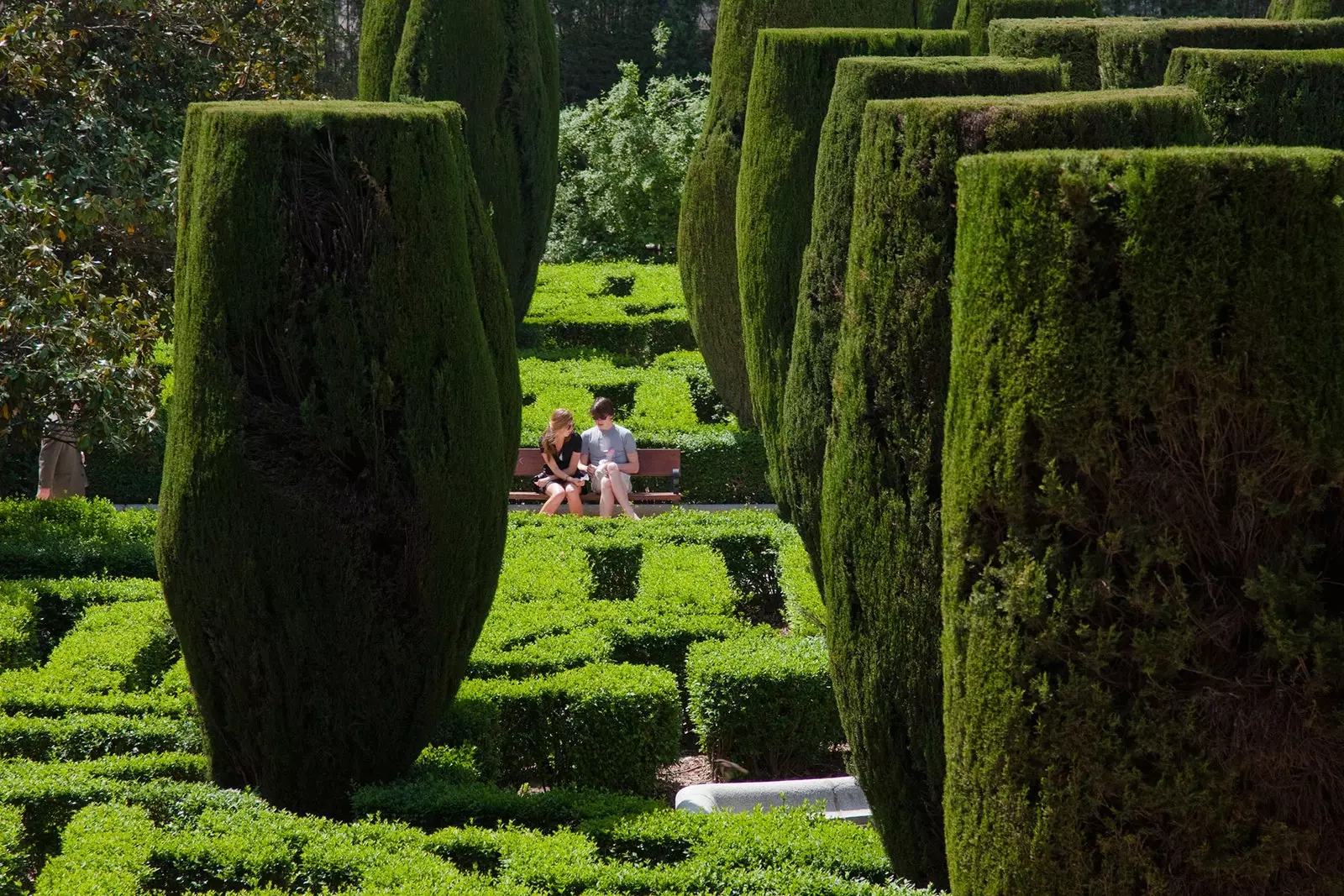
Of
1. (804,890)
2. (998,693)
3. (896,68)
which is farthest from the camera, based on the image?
(896,68)

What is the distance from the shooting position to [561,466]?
1290 cm

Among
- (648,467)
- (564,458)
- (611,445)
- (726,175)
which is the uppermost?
(726,175)

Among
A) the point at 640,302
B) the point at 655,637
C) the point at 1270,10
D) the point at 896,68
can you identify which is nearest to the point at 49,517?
the point at 655,637

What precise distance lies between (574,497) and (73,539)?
12.6 feet

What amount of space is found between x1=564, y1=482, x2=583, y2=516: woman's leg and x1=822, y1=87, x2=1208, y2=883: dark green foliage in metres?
6.40

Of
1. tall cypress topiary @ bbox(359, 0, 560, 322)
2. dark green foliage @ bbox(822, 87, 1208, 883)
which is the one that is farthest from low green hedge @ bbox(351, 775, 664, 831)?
tall cypress topiary @ bbox(359, 0, 560, 322)

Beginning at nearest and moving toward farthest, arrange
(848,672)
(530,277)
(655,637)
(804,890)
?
(804,890) → (848,672) → (655,637) → (530,277)

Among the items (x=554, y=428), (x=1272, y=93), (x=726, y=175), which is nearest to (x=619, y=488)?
(x=554, y=428)

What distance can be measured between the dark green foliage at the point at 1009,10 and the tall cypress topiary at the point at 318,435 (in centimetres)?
1195

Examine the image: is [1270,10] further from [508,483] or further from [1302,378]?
[1302,378]

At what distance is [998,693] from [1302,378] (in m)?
1.28

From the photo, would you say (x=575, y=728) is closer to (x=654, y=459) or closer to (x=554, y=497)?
(x=554, y=497)

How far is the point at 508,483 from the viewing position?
7543mm

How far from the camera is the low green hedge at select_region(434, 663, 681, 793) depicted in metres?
7.85
